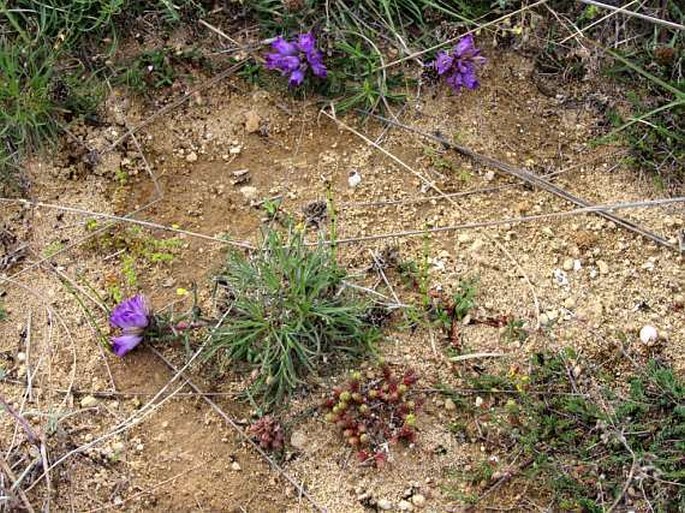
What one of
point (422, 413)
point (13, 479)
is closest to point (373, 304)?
point (422, 413)

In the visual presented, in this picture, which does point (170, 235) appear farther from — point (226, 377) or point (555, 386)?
point (555, 386)

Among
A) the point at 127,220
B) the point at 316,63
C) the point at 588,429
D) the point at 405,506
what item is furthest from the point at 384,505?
the point at 316,63

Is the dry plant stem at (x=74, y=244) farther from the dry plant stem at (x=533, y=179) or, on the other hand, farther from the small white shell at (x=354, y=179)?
the dry plant stem at (x=533, y=179)

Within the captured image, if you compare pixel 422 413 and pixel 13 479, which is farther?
pixel 422 413

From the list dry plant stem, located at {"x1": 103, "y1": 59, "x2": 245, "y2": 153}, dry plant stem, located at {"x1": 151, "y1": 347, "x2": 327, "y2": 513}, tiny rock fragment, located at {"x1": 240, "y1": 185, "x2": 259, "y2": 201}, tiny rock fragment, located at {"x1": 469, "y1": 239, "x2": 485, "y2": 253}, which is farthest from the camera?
dry plant stem, located at {"x1": 103, "y1": 59, "x2": 245, "y2": 153}

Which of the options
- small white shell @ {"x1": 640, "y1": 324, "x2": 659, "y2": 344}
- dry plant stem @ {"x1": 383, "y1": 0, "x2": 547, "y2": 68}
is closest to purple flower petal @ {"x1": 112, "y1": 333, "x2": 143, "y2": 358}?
dry plant stem @ {"x1": 383, "y1": 0, "x2": 547, "y2": 68}

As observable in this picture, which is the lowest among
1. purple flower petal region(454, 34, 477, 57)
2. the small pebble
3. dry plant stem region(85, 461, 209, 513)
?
the small pebble

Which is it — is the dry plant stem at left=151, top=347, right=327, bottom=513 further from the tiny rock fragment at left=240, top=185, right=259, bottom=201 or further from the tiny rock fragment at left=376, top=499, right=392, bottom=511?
the tiny rock fragment at left=240, top=185, right=259, bottom=201
